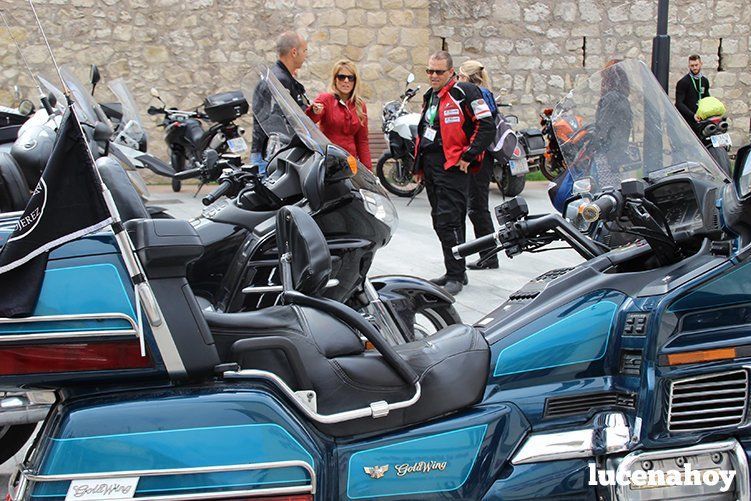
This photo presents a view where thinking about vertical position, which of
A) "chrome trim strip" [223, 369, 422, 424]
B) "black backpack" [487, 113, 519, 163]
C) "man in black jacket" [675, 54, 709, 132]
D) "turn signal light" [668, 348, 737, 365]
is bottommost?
"man in black jacket" [675, 54, 709, 132]

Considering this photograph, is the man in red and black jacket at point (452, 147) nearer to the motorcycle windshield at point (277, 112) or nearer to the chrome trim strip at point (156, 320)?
the motorcycle windshield at point (277, 112)

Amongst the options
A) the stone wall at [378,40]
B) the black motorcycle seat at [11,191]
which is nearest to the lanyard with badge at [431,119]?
the black motorcycle seat at [11,191]

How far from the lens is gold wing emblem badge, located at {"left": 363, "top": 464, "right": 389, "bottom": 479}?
2.44m

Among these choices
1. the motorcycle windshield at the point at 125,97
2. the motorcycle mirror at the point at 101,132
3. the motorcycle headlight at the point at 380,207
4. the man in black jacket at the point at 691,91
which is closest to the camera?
the motorcycle mirror at the point at 101,132

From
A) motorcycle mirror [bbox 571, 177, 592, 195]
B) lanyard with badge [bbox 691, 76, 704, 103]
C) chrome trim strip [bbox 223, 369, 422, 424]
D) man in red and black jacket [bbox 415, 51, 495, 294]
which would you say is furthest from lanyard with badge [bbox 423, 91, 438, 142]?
lanyard with badge [bbox 691, 76, 704, 103]

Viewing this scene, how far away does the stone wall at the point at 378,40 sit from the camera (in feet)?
45.7

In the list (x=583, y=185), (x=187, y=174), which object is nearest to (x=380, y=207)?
(x=187, y=174)

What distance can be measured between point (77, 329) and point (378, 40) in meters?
13.2

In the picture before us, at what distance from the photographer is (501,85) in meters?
16.9

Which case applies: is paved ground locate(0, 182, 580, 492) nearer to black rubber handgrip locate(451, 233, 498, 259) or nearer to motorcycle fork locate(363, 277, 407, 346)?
motorcycle fork locate(363, 277, 407, 346)

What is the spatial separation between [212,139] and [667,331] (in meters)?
10.9

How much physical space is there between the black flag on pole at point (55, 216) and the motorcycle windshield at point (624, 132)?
183 centimetres

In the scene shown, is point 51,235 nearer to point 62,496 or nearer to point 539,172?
point 62,496

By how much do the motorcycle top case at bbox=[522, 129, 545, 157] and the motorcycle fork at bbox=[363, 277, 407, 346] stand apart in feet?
28.1
